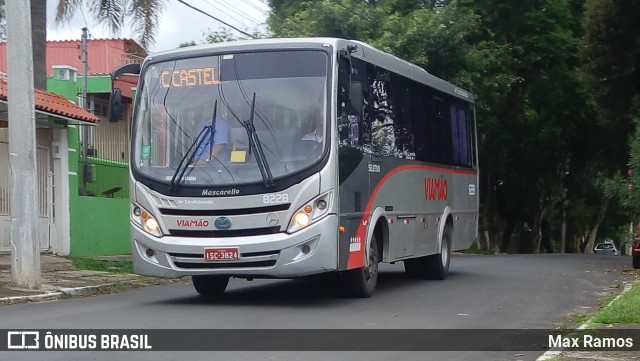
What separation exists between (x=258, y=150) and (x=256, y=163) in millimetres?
169

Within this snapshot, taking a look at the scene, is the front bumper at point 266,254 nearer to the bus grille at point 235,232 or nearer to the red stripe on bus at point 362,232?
the bus grille at point 235,232

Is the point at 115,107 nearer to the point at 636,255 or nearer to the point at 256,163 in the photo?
the point at 256,163

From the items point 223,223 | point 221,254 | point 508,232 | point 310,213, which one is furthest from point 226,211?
point 508,232

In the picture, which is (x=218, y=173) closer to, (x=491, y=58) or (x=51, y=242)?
(x=51, y=242)

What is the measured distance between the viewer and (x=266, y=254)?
1201cm

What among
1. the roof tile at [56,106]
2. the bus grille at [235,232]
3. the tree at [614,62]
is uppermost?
the tree at [614,62]

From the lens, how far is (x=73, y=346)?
8961mm

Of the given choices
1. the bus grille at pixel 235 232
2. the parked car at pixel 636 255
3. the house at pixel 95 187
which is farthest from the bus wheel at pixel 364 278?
the parked car at pixel 636 255

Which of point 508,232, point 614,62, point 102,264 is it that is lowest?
point 508,232

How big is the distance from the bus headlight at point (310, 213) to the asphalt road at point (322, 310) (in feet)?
3.52

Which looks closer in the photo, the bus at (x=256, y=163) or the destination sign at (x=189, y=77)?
the bus at (x=256, y=163)

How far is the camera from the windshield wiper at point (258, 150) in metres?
12.0

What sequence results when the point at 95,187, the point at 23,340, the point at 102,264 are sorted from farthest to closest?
the point at 95,187, the point at 102,264, the point at 23,340

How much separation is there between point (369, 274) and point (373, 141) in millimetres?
1886
